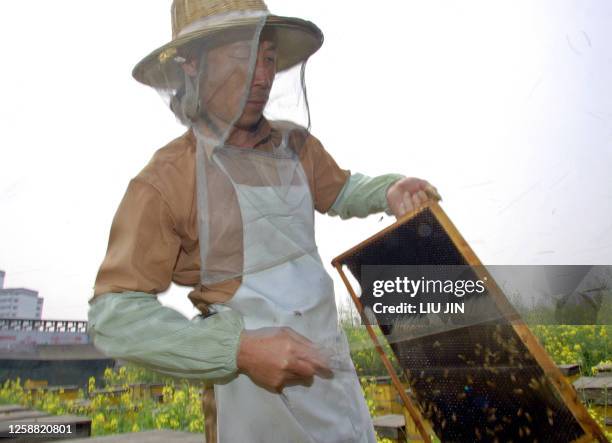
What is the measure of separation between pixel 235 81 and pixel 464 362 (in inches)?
37.0

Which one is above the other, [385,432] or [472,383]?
[472,383]

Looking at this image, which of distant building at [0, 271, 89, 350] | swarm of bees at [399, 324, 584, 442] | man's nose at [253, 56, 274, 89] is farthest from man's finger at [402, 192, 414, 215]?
distant building at [0, 271, 89, 350]

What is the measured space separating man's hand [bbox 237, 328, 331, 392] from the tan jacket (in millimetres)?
190

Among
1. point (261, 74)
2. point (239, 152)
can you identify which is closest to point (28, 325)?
point (239, 152)

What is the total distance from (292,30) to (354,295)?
0.74m

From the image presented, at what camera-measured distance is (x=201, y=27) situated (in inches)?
44.8

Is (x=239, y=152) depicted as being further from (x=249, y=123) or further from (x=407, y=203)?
(x=407, y=203)

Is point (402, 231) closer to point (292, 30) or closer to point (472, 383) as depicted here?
point (472, 383)

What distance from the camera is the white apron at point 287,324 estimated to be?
110 centimetres

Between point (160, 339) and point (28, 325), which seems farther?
point (28, 325)

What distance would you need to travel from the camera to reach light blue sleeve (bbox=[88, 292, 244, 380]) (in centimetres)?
94

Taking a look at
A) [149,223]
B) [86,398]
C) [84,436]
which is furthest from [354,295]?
[86,398]

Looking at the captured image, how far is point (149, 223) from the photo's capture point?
104cm

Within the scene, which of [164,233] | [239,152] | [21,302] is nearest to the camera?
[164,233]
